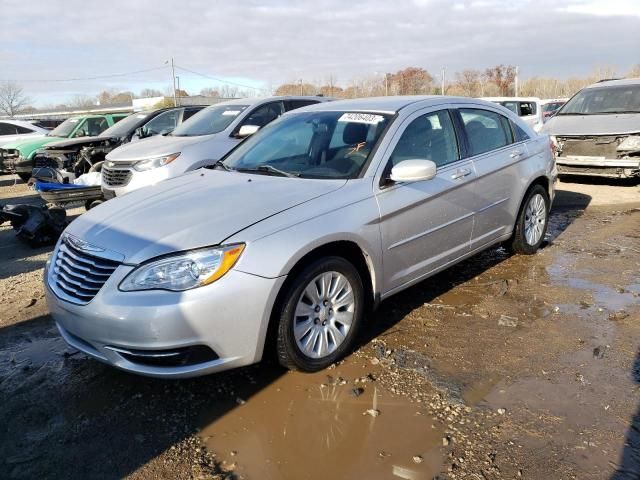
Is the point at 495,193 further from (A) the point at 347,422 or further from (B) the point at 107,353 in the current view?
(B) the point at 107,353

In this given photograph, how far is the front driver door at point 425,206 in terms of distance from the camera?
384cm

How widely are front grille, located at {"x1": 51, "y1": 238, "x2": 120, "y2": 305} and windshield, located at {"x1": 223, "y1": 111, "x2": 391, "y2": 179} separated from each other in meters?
1.47

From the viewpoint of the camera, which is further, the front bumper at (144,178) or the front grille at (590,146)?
the front grille at (590,146)

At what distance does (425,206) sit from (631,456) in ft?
6.83

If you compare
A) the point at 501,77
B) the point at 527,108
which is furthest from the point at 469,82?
the point at 527,108

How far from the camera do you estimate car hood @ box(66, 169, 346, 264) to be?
10.0 feet

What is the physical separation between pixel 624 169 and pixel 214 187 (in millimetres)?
7970

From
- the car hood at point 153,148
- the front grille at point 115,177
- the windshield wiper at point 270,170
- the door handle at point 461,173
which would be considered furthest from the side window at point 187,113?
the door handle at point 461,173

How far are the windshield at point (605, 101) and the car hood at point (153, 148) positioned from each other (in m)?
7.39

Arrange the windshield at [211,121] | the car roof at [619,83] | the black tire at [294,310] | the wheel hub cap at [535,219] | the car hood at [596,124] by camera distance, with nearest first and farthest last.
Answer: the black tire at [294,310] → the wheel hub cap at [535,219] → the windshield at [211,121] → the car hood at [596,124] → the car roof at [619,83]

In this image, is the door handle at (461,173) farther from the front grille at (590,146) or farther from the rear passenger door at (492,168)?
the front grille at (590,146)

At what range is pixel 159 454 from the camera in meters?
2.77

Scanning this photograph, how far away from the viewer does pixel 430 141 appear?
14.3ft

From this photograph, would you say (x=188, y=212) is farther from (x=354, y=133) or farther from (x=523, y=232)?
(x=523, y=232)
